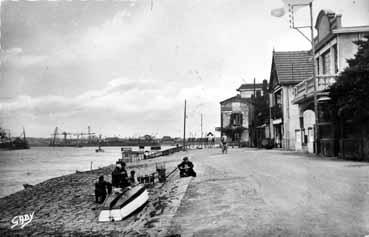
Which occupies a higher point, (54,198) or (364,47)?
(364,47)

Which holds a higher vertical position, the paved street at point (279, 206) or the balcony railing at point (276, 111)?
the balcony railing at point (276, 111)

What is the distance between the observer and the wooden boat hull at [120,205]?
10797mm

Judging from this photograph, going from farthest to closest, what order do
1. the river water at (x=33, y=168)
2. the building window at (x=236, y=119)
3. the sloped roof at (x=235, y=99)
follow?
the sloped roof at (x=235, y=99), the building window at (x=236, y=119), the river water at (x=33, y=168)

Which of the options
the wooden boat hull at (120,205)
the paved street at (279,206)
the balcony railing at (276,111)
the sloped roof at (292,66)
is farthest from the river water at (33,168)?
the sloped roof at (292,66)

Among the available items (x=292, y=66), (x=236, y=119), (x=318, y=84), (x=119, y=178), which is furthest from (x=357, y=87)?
(x=236, y=119)

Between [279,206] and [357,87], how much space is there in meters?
11.2

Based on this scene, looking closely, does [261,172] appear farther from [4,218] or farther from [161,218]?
[4,218]

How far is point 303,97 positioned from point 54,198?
55.8 ft

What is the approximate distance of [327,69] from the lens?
86.6 feet

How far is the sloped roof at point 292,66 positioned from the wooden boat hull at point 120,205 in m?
27.2

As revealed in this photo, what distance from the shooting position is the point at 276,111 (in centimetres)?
3950

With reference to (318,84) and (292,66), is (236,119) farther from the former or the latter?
(318,84)

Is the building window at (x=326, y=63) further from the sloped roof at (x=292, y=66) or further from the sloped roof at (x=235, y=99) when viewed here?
the sloped roof at (x=235, y=99)

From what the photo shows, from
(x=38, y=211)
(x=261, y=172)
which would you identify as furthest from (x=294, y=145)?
(x=38, y=211)
